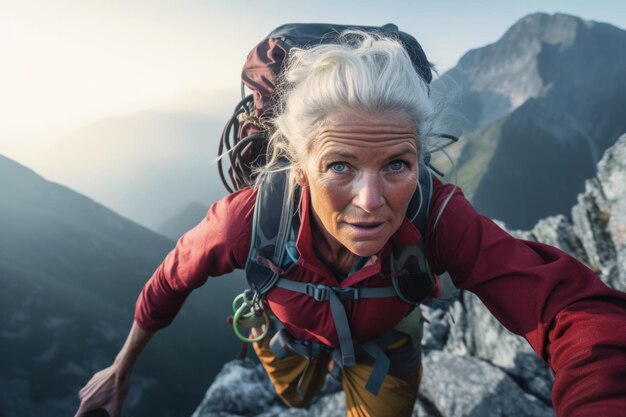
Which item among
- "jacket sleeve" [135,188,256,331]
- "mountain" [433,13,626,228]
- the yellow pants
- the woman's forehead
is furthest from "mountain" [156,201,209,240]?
the woman's forehead

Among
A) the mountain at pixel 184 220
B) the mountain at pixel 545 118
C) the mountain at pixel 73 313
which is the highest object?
the mountain at pixel 545 118

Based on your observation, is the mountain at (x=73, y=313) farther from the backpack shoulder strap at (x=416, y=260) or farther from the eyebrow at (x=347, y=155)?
the eyebrow at (x=347, y=155)

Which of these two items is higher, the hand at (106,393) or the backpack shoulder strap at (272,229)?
the backpack shoulder strap at (272,229)

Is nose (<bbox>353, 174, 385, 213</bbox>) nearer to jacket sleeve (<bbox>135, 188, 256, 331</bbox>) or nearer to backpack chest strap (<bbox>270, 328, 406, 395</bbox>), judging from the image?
jacket sleeve (<bbox>135, 188, 256, 331</bbox>)

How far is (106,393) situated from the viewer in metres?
3.86

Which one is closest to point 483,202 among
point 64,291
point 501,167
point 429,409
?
point 501,167

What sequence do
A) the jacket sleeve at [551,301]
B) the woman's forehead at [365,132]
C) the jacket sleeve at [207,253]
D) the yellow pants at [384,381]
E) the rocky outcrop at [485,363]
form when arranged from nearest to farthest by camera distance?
1. the jacket sleeve at [551,301]
2. the woman's forehead at [365,132]
3. the jacket sleeve at [207,253]
4. the yellow pants at [384,381]
5. the rocky outcrop at [485,363]

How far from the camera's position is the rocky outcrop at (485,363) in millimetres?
5680

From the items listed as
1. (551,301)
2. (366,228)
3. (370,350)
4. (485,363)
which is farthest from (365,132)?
(485,363)

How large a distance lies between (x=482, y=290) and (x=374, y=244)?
0.93 metres

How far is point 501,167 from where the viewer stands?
114 meters

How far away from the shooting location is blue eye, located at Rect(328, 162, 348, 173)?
261 cm

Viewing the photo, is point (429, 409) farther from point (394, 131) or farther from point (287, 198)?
point (394, 131)

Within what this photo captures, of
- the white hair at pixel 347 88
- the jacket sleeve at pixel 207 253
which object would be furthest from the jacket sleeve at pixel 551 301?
the jacket sleeve at pixel 207 253
